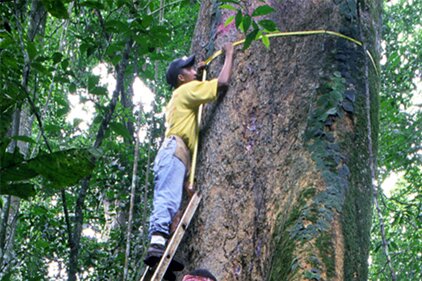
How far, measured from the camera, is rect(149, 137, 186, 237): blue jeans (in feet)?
11.2

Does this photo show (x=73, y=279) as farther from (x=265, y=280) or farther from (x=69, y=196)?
(x=69, y=196)

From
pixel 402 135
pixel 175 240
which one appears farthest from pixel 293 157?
pixel 402 135

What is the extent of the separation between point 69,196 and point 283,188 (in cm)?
409

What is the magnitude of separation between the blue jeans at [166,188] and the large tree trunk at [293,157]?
0.64ft

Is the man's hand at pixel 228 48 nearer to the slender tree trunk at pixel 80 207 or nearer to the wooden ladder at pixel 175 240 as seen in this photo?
the slender tree trunk at pixel 80 207

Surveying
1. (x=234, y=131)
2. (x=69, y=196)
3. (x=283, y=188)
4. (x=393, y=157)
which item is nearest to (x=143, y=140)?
(x=69, y=196)

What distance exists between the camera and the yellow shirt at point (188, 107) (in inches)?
143

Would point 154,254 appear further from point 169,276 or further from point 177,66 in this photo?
point 177,66

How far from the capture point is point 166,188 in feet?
11.6

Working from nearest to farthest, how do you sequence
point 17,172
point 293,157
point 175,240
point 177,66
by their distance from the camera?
point 17,172
point 293,157
point 175,240
point 177,66

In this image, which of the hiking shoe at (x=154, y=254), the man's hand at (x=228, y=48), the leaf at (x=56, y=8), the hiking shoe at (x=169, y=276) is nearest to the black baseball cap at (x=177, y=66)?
the man's hand at (x=228, y=48)

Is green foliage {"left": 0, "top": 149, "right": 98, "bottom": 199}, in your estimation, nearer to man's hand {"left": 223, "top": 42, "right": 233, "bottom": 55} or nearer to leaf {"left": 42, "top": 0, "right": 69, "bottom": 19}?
leaf {"left": 42, "top": 0, "right": 69, "bottom": 19}

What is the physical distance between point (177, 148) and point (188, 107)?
28 centimetres

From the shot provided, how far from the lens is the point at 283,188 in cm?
292
